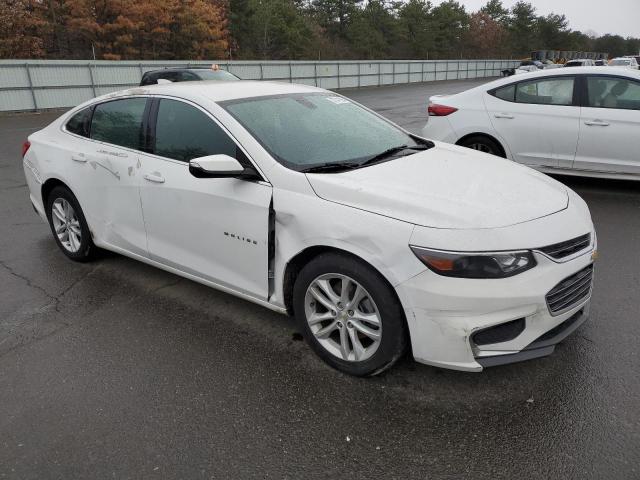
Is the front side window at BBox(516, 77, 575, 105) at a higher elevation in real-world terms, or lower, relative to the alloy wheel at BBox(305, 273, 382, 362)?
higher

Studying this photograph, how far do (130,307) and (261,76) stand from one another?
84.5ft

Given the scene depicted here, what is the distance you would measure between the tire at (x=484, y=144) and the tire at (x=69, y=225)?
4.81 m

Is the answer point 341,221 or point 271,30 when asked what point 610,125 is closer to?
point 341,221

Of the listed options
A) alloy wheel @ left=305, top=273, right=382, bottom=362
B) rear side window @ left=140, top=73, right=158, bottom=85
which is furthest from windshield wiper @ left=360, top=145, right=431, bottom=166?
rear side window @ left=140, top=73, right=158, bottom=85

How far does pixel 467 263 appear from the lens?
2.55 m

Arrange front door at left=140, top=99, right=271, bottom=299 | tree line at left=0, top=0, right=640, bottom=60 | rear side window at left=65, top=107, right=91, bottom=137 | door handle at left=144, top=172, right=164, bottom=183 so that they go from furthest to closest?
tree line at left=0, top=0, right=640, bottom=60 < rear side window at left=65, top=107, right=91, bottom=137 < door handle at left=144, top=172, right=164, bottom=183 < front door at left=140, top=99, right=271, bottom=299

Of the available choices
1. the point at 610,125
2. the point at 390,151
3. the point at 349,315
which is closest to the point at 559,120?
the point at 610,125

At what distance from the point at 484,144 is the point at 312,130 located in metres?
4.20

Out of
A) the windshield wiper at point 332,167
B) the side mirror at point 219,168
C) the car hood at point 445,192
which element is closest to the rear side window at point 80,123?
the side mirror at point 219,168

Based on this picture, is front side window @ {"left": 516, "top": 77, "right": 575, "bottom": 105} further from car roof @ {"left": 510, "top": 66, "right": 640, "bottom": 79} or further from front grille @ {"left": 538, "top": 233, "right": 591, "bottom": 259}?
front grille @ {"left": 538, "top": 233, "right": 591, "bottom": 259}

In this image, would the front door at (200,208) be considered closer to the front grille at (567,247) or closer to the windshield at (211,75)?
the front grille at (567,247)

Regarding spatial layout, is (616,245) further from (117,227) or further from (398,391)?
(117,227)

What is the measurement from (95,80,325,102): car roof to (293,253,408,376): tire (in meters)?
1.47

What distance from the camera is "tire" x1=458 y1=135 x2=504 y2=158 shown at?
7000 millimetres
